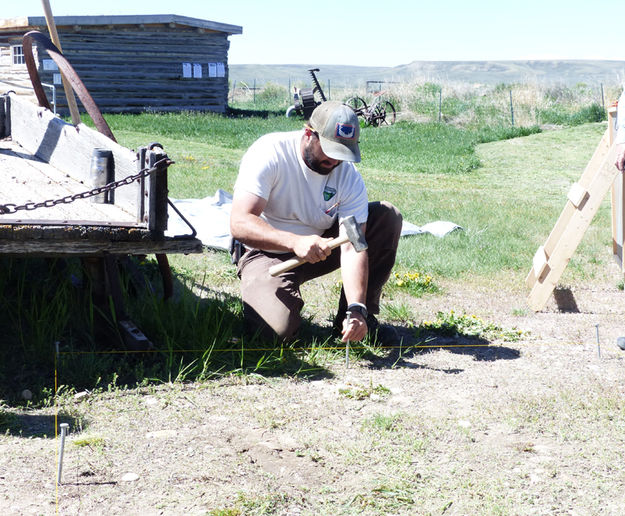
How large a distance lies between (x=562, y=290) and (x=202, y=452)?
11.5 ft

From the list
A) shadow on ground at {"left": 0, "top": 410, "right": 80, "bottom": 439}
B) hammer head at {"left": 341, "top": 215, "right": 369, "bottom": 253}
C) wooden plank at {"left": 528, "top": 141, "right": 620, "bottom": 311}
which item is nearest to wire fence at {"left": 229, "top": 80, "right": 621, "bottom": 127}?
wooden plank at {"left": 528, "top": 141, "right": 620, "bottom": 311}

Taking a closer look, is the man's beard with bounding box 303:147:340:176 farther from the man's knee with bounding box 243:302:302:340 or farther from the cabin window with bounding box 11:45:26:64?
the cabin window with bounding box 11:45:26:64

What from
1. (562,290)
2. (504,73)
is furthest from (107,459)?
(504,73)

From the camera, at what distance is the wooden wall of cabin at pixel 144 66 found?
22.9m

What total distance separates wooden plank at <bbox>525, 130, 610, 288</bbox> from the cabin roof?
18498 millimetres

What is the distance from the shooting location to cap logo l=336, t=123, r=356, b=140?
3.74 meters

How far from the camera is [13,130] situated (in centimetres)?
543

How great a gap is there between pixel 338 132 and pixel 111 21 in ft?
67.2

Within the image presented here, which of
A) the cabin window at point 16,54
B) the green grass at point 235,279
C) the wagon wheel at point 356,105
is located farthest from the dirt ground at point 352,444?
the cabin window at point 16,54

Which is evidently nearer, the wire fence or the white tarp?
the white tarp

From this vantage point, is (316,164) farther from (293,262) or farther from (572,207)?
(572,207)

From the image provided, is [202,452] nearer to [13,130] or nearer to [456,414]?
[456,414]

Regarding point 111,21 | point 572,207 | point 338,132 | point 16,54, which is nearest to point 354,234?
point 338,132

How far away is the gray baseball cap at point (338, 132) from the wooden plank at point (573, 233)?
6.26 feet
